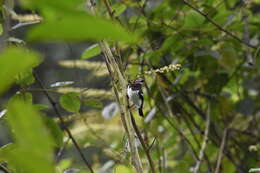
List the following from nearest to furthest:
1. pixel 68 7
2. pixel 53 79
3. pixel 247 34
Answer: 1. pixel 68 7
2. pixel 247 34
3. pixel 53 79

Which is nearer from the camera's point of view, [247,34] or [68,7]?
[68,7]

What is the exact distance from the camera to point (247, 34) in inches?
36.4

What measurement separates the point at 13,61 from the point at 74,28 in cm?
3

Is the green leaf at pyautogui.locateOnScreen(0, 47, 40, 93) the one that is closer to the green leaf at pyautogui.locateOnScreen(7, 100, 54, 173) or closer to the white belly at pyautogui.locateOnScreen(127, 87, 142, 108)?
the green leaf at pyautogui.locateOnScreen(7, 100, 54, 173)

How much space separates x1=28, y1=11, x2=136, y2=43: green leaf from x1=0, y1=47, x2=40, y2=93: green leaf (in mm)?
12

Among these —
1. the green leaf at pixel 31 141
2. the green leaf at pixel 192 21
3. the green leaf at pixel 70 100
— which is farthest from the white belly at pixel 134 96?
the green leaf at pixel 192 21

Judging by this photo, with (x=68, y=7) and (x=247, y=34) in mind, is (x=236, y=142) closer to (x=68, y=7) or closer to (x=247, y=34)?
(x=247, y=34)

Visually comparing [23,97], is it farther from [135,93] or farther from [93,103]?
[135,93]

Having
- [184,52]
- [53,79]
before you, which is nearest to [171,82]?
[184,52]

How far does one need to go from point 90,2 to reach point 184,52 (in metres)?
0.51

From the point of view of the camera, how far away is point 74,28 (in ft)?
0.72

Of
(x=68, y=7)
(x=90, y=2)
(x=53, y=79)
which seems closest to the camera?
(x=68, y=7)

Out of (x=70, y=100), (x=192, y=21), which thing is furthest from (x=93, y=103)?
(x=192, y=21)

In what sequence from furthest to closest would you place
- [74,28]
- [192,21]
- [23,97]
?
1. [192,21]
2. [23,97]
3. [74,28]
